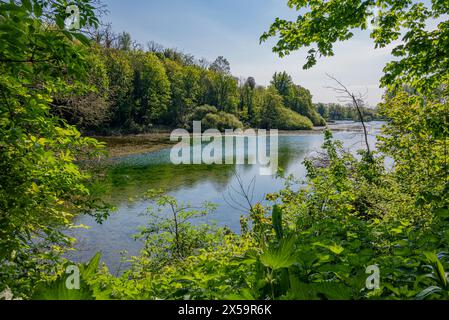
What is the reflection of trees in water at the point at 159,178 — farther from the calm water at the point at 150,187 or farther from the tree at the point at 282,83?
the tree at the point at 282,83

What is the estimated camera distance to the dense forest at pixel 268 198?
1.36m

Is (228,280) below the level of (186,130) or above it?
below

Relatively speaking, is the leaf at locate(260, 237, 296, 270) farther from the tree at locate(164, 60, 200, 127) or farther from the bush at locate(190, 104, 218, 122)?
the bush at locate(190, 104, 218, 122)

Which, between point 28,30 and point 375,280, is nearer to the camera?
point 375,280

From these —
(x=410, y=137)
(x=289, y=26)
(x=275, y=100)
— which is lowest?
(x=410, y=137)

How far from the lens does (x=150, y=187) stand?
1370 cm

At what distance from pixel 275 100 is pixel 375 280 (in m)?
63.0

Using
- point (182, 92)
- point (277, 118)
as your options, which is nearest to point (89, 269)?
point (182, 92)

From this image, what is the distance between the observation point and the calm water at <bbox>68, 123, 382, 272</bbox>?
7.38 metres

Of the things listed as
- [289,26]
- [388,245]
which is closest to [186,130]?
[289,26]

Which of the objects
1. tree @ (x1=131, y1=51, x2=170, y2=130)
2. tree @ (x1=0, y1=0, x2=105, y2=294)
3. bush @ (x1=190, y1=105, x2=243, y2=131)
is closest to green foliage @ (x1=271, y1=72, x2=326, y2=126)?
bush @ (x1=190, y1=105, x2=243, y2=131)

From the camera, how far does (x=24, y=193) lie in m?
2.31

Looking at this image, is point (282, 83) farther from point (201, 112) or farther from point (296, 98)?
point (201, 112)
